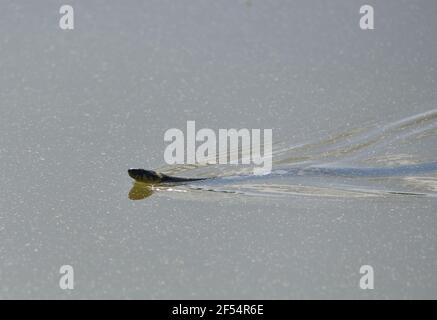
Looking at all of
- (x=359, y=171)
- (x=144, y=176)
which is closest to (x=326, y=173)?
(x=359, y=171)

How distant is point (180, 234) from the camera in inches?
156

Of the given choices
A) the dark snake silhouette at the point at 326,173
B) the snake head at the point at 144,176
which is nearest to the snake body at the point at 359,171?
the dark snake silhouette at the point at 326,173

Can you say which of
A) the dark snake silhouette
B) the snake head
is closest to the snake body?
the dark snake silhouette

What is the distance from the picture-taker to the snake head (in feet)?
14.2

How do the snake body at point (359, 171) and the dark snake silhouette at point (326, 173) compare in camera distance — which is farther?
the snake body at point (359, 171)

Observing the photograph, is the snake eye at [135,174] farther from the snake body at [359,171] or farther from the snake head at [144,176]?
the snake body at [359,171]

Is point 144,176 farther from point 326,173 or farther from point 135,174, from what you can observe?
point 326,173

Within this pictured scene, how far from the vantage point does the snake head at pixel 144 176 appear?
432 centimetres

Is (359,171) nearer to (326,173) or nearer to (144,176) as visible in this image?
(326,173)

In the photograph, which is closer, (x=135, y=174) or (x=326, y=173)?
(x=135, y=174)

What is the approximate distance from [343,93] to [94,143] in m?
1.53

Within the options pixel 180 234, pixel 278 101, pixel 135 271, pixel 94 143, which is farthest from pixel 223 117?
pixel 135 271

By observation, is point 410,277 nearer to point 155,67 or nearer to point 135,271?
point 135,271

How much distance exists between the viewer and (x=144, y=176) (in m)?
4.34
